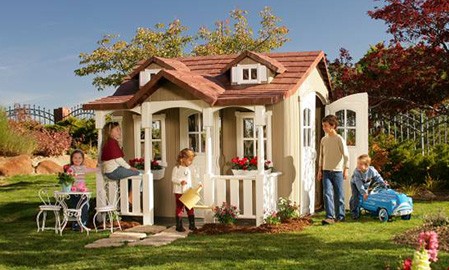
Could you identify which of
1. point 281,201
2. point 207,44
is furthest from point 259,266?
point 207,44

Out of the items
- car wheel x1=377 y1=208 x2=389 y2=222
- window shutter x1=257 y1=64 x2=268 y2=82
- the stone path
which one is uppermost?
window shutter x1=257 y1=64 x2=268 y2=82

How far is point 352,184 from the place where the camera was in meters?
11.7

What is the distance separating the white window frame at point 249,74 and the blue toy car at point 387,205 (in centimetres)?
298

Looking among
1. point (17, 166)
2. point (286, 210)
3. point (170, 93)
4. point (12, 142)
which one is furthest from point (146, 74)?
point (12, 142)

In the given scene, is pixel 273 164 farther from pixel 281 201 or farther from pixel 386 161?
pixel 386 161

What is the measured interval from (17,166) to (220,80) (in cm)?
1240

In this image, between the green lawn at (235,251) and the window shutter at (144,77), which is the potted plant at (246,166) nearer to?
the green lawn at (235,251)

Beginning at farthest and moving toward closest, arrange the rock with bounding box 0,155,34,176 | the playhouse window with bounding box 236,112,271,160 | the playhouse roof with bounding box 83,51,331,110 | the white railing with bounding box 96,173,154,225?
1. the rock with bounding box 0,155,34,176
2. the playhouse window with bounding box 236,112,271,160
3. the white railing with bounding box 96,173,154,225
4. the playhouse roof with bounding box 83,51,331,110

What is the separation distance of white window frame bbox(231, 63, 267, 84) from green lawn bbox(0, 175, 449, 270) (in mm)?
2886

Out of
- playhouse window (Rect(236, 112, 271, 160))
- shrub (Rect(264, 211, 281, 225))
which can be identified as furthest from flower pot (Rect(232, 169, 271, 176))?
shrub (Rect(264, 211, 281, 225))

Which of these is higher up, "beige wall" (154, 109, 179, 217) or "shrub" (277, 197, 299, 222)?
"beige wall" (154, 109, 179, 217)

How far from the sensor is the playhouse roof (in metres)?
10.7

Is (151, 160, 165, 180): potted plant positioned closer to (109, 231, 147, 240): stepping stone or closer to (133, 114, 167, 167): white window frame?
(133, 114, 167, 167): white window frame

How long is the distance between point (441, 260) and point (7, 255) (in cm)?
590
